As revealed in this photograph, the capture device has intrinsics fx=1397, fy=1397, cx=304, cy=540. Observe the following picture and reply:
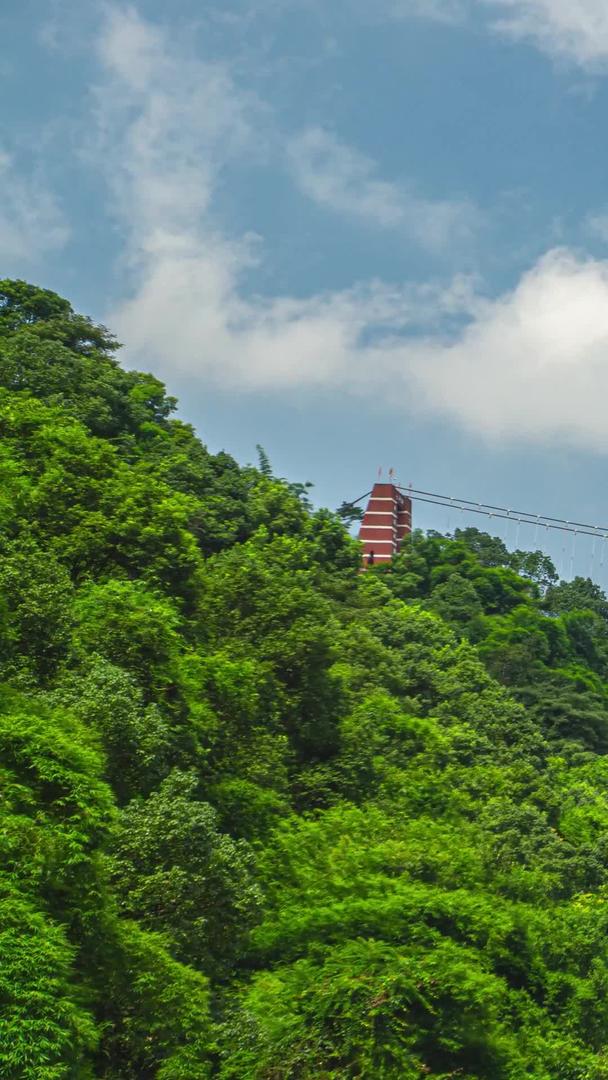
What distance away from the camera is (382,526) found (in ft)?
247

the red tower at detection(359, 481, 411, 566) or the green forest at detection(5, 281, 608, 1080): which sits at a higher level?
the red tower at detection(359, 481, 411, 566)

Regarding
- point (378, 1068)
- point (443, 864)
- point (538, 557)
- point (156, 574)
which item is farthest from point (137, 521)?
point (538, 557)

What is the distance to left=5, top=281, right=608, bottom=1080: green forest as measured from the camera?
14.0 metres

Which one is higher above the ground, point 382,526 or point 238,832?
point 382,526

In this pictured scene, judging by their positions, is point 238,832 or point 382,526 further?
point 382,526

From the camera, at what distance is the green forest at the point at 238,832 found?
14.0m

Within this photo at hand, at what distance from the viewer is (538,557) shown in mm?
74812

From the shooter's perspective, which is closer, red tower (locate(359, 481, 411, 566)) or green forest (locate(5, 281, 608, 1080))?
green forest (locate(5, 281, 608, 1080))

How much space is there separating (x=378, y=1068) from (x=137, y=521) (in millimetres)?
12641

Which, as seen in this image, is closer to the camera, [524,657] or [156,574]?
[156,574]

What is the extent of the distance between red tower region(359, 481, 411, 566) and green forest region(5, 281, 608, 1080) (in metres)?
36.0

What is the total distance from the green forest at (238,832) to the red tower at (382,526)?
118ft

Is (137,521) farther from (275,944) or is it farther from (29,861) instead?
(29,861)

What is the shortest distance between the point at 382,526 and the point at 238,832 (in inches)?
2140
